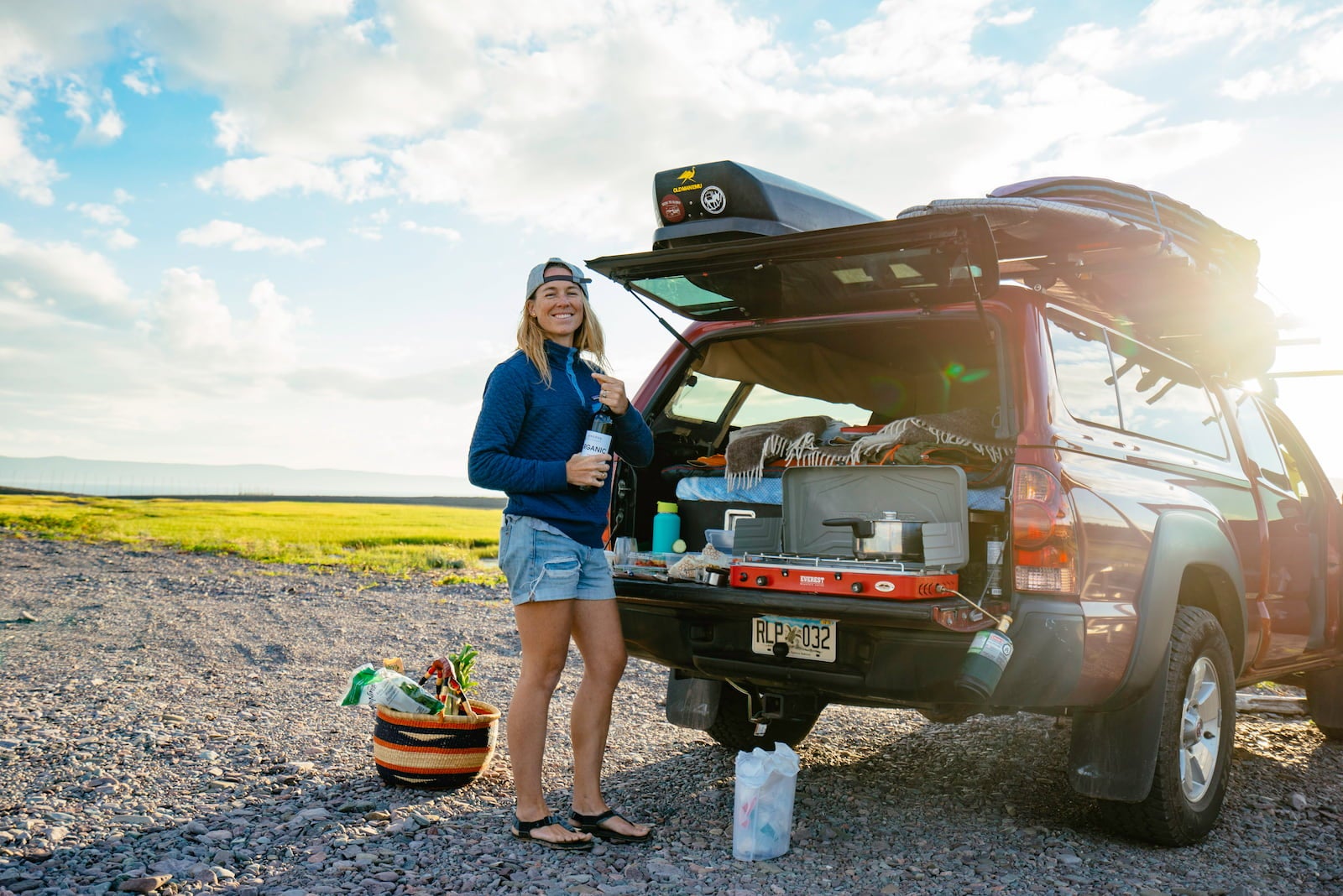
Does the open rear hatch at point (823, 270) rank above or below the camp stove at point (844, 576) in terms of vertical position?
above

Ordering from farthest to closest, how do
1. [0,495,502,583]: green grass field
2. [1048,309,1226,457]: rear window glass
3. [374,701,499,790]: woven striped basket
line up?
[0,495,502,583]: green grass field
[374,701,499,790]: woven striped basket
[1048,309,1226,457]: rear window glass

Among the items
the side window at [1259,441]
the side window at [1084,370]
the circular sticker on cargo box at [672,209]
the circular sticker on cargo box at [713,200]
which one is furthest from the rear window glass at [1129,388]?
the circular sticker on cargo box at [672,209]

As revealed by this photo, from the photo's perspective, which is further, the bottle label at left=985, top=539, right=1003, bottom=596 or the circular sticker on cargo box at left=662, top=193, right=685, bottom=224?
the circular sticker on cargo box at left=662, top=193, right=685, bottom=224

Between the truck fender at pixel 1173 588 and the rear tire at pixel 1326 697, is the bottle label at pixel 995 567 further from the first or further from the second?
the rear tire at pixel 1326 697

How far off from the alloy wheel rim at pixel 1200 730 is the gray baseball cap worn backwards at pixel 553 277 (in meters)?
2.61

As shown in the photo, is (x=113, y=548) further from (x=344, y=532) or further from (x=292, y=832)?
(x=292, y=832)

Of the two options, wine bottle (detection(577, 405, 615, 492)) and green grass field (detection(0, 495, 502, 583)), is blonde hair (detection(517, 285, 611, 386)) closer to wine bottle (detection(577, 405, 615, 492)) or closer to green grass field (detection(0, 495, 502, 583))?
wine bottle (detection(577, 405, 615, 492))

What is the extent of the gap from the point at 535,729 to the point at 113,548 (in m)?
17.7

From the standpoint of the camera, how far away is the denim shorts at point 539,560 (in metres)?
3.29

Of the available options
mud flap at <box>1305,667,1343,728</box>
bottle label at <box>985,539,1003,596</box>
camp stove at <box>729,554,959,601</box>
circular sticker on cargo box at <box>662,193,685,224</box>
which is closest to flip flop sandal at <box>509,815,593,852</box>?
camp stove at <box>729,554,959,601</box>

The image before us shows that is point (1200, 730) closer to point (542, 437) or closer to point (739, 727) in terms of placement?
point (739, 727)

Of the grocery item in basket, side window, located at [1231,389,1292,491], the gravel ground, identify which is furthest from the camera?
side window, located at [1231,389,1292,491]

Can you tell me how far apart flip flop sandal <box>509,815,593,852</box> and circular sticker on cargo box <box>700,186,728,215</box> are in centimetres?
229

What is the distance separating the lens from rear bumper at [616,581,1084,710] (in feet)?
9.82
